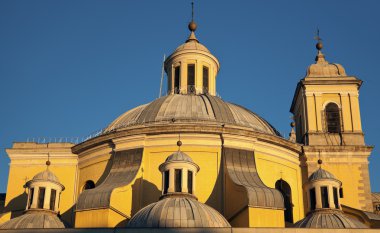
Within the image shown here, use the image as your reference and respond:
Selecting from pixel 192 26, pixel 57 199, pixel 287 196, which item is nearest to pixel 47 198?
pixel 57 199

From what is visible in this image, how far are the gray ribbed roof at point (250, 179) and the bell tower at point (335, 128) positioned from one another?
13.2ft

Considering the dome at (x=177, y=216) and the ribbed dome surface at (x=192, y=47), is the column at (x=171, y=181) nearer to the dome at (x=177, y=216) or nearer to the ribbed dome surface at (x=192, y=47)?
the dome at (x=177, y=216)

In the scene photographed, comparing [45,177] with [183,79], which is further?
[183,79]

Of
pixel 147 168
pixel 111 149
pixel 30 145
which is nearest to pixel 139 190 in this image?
pixel 147 168

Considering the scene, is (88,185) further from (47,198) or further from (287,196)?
(287,196)

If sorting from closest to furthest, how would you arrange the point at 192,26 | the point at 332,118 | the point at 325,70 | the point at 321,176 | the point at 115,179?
1. the point at 321,176
2. the point at 115,179
3. the point at 332,118
4. the point at 325,70
5. the point at 192,26

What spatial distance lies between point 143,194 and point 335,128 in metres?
11.5

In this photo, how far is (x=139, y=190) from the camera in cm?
2745

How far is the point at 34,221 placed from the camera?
25359 mm

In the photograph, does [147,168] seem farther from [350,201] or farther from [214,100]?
[350,201]

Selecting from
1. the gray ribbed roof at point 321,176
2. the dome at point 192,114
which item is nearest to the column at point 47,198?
the dome at point 192,114

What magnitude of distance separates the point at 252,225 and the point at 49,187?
858 cm

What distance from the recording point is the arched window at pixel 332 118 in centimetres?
3370

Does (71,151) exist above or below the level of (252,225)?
above
